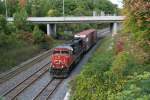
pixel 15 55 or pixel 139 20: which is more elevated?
pixel 139 20

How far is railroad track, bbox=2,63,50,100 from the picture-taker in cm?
2596

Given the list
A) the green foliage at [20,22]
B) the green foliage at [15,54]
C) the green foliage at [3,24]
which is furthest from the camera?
the green foliage at [20,22]

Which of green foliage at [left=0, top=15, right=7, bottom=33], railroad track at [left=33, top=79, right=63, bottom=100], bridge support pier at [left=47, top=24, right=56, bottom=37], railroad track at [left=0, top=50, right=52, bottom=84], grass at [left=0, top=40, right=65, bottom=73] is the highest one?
green foliage at [left=0, top=15, right=7, bottom=33]

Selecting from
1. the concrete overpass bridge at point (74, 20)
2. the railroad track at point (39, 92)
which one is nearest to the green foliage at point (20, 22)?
the concrete overpass bridge at point (74, 20)

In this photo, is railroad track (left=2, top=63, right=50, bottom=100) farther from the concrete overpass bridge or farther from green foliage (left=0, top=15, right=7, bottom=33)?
the concrete overpass bridge

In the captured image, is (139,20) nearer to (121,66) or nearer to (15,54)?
(121,66)

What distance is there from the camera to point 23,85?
29484 mm

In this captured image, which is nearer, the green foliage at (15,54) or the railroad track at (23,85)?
the railroad track at (23,85)

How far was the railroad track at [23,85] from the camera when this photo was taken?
26.0m

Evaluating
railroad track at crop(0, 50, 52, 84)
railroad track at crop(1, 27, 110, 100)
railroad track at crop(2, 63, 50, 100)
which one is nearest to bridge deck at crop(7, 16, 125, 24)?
railroad track at crop(0, 50, 52, 84)

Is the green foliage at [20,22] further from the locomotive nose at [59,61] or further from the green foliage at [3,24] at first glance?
the locomotive nose at [59,61]

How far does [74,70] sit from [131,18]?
18.0 metres

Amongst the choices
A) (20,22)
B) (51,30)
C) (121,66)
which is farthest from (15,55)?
(51,30)

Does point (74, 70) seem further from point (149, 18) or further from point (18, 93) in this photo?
point (149, 18)
